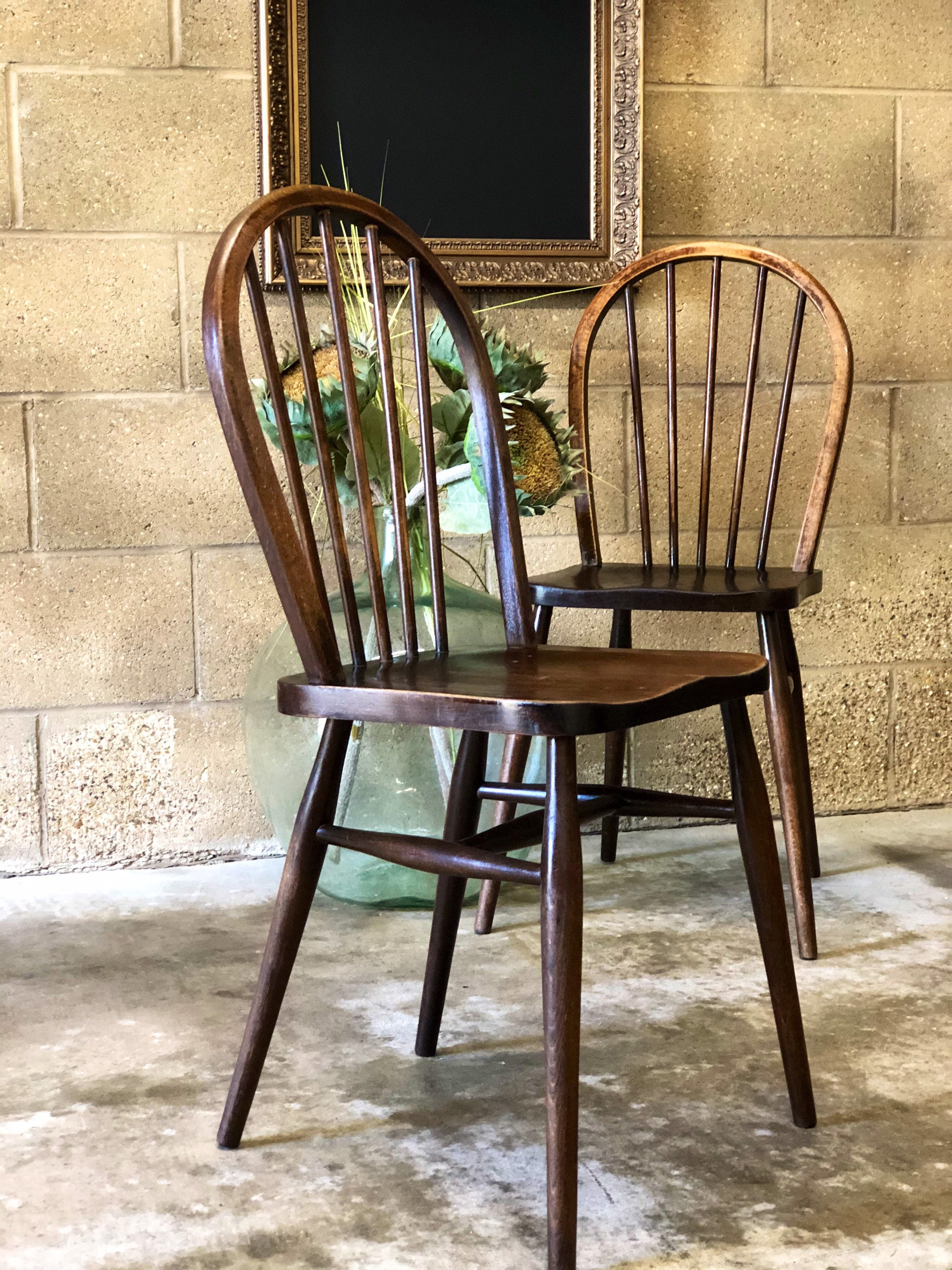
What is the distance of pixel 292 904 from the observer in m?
1.30

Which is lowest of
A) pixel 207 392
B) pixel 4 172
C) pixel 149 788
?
pixel 149 788

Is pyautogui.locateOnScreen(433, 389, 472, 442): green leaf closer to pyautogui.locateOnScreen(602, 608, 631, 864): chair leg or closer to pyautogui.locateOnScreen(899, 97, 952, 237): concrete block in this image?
pyautogui.locateOnScreen(602, 608, 631, 864): chair leg

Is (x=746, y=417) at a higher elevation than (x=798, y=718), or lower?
higher

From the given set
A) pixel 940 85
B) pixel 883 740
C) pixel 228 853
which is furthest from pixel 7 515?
pixel 940 85

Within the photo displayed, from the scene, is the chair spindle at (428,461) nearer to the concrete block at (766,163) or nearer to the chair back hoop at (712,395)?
the chair back hoop at (712,395)

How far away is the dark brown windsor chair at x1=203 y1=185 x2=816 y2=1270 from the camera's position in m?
1.12

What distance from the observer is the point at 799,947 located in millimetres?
1918

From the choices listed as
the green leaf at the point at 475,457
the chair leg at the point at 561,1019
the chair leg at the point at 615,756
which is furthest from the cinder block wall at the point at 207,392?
the chair leg at the point at 561,1019

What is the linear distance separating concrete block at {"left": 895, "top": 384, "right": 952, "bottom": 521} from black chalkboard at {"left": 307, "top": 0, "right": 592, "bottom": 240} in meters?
0.76

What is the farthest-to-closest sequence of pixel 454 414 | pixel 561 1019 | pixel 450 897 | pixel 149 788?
1. pixel 149 788
2. pixel 454 414
3. pixel 450 897
4. pixel 561 1019

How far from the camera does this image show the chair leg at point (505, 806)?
1979 millimetres

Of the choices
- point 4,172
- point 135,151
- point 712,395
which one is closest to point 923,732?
point 712,395

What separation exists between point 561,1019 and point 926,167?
2.12 m

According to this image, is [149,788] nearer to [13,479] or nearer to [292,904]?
[13,479]
